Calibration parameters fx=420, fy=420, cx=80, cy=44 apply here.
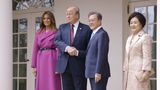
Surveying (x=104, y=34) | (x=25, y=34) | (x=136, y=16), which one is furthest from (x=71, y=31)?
(x=25, y=34)

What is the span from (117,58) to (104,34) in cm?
278

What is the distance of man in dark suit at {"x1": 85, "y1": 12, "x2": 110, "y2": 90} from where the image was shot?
5.34 metres

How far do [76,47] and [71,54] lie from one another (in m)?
0.15

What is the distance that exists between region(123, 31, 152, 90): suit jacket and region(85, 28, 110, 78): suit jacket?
0.30 meters

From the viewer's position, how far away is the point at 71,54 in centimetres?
564

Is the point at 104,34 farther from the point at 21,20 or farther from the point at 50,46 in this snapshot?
the point at 21,20

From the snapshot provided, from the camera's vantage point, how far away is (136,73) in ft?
17.0

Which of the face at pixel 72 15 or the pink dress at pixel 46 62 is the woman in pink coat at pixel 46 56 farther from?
the face at pixel 72 15

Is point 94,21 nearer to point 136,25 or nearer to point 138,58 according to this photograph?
point 136,25

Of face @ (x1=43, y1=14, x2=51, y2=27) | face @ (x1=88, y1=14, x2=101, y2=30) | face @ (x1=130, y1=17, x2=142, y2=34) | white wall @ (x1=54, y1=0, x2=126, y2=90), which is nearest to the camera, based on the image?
face @ (x1=130, y1=17, x2=142, y2=34)

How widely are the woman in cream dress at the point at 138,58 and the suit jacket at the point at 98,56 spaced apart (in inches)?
11.2

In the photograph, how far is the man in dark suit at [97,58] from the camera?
210 inches

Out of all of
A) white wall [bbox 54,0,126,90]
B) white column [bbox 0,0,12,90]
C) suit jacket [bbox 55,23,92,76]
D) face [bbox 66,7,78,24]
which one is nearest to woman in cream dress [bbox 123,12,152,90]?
suit jacket [bbox 55,23,92,76]

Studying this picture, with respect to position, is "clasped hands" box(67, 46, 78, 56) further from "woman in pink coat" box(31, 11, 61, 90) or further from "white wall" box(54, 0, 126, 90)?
"white wall" box(54, 0, 126, 90)
